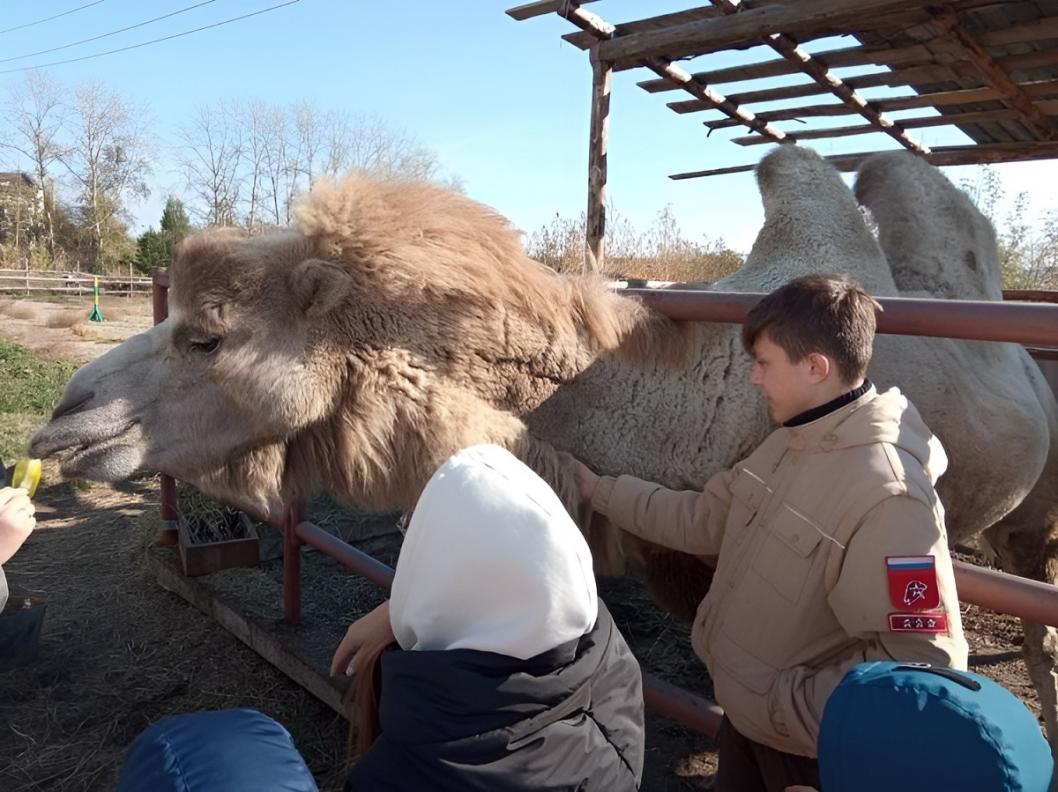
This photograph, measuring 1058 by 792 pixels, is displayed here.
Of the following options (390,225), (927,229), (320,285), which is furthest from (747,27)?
(320,285)

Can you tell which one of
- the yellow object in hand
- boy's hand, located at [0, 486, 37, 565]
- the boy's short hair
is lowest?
boy's hand, located at [0, 486, 37, 565]

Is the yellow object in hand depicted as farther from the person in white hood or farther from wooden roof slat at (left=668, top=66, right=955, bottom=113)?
wooden roof slat at (left=668, top=66, right=955, bottom=113)

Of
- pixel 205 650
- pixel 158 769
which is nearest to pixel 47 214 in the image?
pixel 205 650

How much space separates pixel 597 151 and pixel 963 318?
592 centimetres

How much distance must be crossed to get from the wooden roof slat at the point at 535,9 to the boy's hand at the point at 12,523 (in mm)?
5832

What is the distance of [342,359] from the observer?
235 cm

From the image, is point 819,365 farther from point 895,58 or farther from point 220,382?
point 895,58

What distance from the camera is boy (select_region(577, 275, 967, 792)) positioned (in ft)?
4.98

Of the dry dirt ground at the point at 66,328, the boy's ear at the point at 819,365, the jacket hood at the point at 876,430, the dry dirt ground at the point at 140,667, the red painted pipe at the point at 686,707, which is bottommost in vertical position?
the dry dirt ground at the point at 140,667

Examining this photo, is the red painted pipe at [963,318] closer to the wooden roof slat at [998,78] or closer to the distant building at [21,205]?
the wooden roof slat at [998,78]

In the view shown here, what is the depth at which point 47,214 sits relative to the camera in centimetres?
4675

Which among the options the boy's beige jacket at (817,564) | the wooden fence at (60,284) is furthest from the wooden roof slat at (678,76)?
the wooden fence at (60,284)

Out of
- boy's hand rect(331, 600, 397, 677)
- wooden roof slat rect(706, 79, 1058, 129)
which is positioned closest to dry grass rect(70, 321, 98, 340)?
wooden roof slat rect(706, 79, 1058, 129)

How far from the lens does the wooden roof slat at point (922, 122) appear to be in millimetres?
7629
